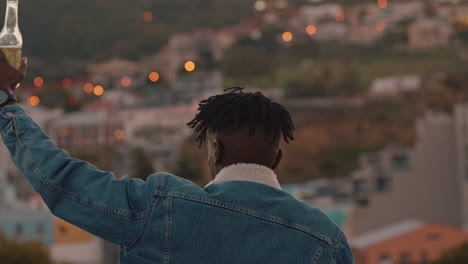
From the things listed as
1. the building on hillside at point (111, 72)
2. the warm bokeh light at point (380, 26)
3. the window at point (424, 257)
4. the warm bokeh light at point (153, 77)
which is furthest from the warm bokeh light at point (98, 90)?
the window at point (424, 257)

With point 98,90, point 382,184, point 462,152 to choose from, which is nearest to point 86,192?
point 382,184

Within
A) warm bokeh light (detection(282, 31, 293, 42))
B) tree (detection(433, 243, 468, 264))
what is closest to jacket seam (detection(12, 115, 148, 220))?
tree (detection(433, 243, 468, 264))

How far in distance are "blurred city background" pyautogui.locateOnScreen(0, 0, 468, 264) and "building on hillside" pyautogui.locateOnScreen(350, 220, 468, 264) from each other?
48 mm

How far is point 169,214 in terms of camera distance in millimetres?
968

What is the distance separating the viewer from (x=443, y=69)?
37.2 metres

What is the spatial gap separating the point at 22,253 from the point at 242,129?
2496 centimetres

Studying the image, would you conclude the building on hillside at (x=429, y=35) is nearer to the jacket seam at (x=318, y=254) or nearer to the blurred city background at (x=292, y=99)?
the blurred city background at (x=292, y=99)

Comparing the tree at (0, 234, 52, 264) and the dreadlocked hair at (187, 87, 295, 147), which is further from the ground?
the dreadlocked hair at (187, 87, 295, 147)

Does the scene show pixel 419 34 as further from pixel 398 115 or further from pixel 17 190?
→ pixel 17 190

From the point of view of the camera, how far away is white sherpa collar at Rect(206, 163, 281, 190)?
3.29 ft

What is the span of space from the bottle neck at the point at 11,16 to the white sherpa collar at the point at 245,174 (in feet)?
0.82

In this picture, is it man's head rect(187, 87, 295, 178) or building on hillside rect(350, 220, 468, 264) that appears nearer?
man's head rect(187, 87, 295, 178)

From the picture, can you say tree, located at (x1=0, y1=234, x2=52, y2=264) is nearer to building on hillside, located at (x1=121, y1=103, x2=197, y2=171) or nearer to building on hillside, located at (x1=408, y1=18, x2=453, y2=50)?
building on hillside, located at (x1=121, y1=103, x2=197, y2=171)

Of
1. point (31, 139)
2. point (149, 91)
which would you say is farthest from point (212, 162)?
point (149, 91)
